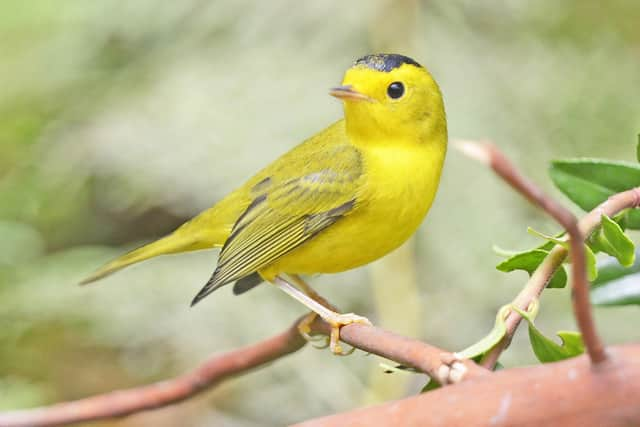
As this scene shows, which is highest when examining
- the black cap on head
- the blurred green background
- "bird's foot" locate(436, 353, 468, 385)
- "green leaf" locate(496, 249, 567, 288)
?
the black cap on head

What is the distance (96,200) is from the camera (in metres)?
2.56

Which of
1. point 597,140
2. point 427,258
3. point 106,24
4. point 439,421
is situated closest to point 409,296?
point 427,258

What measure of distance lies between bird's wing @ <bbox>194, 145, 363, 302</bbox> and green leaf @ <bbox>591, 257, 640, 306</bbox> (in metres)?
0.44

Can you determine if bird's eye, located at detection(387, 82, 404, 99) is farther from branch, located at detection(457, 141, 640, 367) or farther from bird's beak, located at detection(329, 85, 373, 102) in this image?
branch, located at detection(457, 141, 640, 367)

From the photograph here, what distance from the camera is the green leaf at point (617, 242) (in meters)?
0.69

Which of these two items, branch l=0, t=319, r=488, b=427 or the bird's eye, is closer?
branch l=0, t=319, r=488, b=427

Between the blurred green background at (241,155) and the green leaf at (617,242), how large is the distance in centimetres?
135

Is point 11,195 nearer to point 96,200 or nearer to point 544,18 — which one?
point 96,200

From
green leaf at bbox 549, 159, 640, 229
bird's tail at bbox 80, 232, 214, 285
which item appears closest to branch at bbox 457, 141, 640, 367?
green leaf at bbox 549, 159, 640, 229

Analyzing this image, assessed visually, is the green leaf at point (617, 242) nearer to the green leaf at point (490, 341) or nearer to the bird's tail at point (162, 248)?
the green leaf at point (490, 341)

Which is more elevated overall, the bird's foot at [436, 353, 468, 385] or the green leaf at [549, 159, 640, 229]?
the green leaf at [549, 159, 640, 229]

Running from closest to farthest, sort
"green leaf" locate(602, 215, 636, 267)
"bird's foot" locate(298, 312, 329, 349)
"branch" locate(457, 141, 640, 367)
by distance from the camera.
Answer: "branch" locate(457, 141, 640, 367) → "green leaf" locate(602, 215, 636, 267) → "bird's foot" locate(298, 312, 329, 349)

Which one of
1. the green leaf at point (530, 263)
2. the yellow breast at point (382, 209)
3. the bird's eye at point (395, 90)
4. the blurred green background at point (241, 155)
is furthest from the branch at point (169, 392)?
the blurred green background at point (241, 155)

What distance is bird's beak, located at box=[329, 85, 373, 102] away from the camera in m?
1.19
